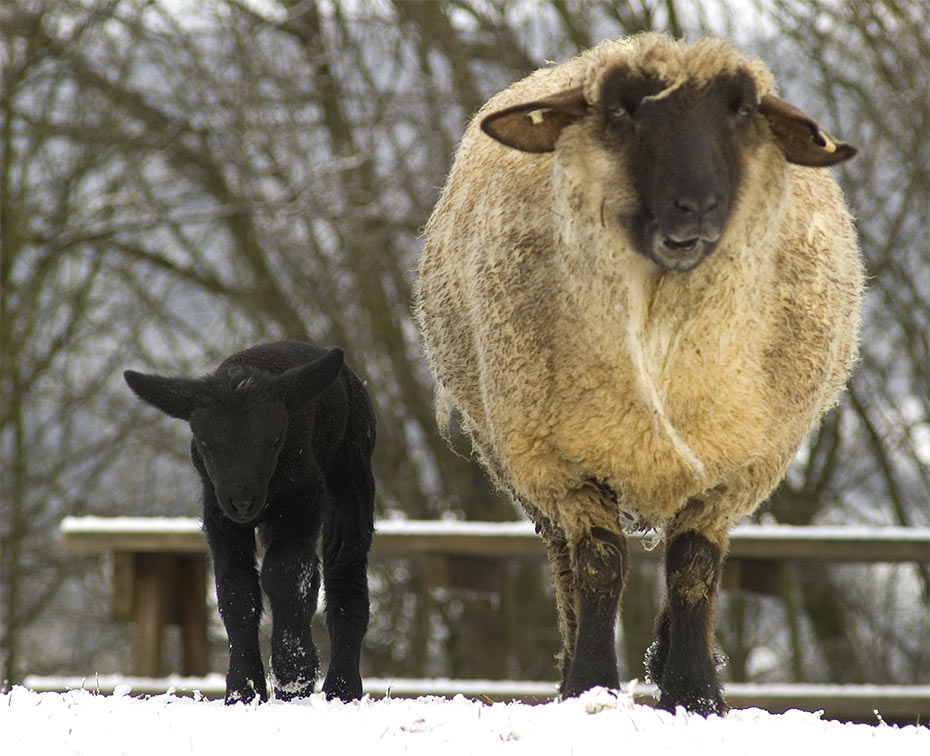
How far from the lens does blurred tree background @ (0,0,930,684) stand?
46.5ft

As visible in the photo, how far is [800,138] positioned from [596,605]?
171cm

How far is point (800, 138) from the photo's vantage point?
4984 millimetres

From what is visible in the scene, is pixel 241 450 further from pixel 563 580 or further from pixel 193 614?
pixel 193 614

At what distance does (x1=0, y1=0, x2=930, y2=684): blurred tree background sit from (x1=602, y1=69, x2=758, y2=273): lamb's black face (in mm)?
8818

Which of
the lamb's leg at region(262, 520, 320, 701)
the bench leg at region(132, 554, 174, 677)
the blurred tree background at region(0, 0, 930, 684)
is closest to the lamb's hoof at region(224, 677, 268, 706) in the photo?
the lamb's leg at region(262, 520, 320, 701)

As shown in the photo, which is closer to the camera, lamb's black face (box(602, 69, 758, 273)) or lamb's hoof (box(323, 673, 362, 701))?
lamb's black face (box(602, 69, 758, 273))

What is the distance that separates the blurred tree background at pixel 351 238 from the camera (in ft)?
46.5

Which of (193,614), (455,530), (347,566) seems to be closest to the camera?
(347,566)

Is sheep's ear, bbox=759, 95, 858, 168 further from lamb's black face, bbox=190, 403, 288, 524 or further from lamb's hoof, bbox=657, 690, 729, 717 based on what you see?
lamb's black face, bbox=190, 403, 288, 524

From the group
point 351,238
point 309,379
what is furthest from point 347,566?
point 351,238

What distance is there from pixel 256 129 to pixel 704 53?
10.0 metres

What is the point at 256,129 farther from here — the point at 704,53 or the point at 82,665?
the point at 704,53

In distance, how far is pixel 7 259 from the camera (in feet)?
48.3

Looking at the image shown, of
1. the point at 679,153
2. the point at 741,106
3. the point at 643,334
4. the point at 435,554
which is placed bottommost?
the point at 435,554
